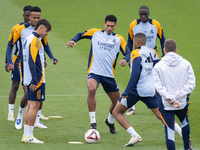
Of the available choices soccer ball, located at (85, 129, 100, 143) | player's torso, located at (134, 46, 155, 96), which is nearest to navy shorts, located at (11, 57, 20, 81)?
soccer ball, located at (85, 129, 100, 143)

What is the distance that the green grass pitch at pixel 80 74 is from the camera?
26.2ft

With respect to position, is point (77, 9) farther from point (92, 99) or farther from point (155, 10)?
point (92, 99)

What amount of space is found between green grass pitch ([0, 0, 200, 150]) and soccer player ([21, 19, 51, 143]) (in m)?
0.40

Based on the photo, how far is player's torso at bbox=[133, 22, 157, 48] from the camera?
32.6ft

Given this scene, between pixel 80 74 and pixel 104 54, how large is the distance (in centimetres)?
580

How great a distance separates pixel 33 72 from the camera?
294 inches

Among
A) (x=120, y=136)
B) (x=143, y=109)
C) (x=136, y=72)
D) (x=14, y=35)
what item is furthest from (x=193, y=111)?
(x=14, y=35)

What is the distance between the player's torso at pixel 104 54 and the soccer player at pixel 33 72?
117 centimetres

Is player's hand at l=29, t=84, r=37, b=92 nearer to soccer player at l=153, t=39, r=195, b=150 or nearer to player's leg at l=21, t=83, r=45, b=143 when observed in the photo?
player's leg at l=21, t=83, r=45, b=143

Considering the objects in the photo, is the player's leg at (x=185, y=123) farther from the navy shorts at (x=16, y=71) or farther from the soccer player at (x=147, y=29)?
the navy shorts at (x=16, y=71)

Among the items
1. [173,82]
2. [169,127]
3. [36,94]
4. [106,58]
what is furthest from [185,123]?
[36,94]

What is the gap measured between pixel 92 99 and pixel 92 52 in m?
1.00

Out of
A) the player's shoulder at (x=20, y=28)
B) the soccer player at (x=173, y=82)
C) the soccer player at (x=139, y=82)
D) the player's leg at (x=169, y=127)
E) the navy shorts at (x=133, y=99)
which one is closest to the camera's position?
the soccer player at (x=173, y=82)

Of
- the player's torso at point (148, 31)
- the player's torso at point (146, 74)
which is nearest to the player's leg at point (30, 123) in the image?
the player's torso at point (146, 74)
